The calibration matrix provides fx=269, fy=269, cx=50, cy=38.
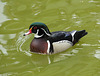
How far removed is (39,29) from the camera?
24.7 feet

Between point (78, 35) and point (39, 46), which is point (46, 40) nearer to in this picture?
point (39, 46)

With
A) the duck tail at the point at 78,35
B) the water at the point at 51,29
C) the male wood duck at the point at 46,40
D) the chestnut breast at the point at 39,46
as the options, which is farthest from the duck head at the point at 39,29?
the duck tail at the point at 78,35

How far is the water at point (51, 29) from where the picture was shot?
6.71 metres

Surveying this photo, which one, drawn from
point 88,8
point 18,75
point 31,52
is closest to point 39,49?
point 31,52

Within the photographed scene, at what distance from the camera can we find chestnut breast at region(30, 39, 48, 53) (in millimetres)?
7512

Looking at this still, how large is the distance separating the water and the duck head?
0.60m

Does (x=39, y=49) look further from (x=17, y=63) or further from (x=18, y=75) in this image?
(x=18, y=75)

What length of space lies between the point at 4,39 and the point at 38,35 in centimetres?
138

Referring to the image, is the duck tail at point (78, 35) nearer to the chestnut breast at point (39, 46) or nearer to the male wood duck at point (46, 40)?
the male wood duck at point (46, 40)

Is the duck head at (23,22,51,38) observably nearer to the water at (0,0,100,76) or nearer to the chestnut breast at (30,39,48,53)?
the chestnut breast at (30,39,48,53)

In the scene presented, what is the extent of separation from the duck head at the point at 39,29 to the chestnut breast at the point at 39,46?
6.7 inches

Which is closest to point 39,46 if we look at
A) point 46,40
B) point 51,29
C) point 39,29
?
point 46,40

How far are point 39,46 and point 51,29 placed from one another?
5.14ft

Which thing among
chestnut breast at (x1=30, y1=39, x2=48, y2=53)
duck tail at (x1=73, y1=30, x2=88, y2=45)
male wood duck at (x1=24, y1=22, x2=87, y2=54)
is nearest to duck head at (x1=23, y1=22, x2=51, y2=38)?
male wood duck at (x1=24, y1=22, x2=87, y2=54)
